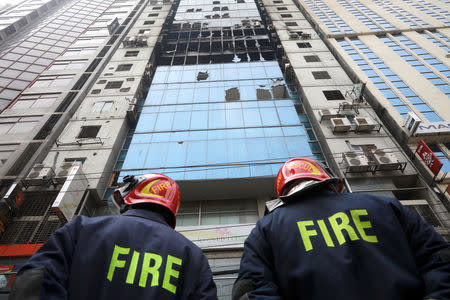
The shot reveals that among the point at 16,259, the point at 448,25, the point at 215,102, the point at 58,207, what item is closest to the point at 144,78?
the point at 215,102

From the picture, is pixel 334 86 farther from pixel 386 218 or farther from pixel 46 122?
pixel 46 122

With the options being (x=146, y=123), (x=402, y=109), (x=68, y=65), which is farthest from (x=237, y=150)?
(x=68, y=65)

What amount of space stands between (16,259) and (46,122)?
11.4 m

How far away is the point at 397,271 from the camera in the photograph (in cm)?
195

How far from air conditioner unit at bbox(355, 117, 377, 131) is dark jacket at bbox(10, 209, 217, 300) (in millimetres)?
15448

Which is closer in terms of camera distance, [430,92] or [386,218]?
[386,218]

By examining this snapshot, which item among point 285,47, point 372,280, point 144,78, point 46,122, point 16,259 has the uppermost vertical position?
point 372,280

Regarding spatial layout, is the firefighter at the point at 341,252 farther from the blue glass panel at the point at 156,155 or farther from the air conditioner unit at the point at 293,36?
the air conditioner unit at the point at 293,36

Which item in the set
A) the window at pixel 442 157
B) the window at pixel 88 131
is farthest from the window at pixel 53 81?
the window at pixel 442 157

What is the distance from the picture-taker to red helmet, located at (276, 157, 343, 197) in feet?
9.34

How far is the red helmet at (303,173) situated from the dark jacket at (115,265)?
57.1 inches

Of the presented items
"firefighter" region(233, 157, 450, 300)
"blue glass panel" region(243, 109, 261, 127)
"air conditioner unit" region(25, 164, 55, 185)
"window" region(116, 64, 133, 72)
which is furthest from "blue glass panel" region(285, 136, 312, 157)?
"window" region(116, 64, 133, 72)

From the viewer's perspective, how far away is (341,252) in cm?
206

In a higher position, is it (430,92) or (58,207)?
(430,92)
